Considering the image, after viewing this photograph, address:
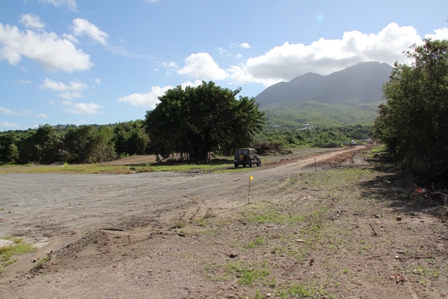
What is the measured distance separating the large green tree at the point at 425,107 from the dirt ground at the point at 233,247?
2.73m

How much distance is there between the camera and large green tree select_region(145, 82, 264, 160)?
3794 cm

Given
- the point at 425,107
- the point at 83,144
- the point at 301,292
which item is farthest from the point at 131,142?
the point at 301,292

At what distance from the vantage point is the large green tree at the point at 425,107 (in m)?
14.8

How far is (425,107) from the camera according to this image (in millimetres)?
15148

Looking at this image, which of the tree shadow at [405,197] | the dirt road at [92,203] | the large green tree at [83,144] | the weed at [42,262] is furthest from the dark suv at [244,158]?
the large green tree at [83,144]

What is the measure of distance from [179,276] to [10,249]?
4465 millimetres

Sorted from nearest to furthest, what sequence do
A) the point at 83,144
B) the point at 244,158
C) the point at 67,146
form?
the point at 244,158 < the point at 67,146 < the point at 83,144

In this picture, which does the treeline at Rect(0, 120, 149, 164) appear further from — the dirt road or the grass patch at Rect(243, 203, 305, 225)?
the grass patch at Rect(243, 203, 305, 225)

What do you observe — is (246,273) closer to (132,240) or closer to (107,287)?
(107,287)

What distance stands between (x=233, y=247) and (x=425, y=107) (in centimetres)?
1301

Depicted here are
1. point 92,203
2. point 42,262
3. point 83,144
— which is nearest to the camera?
point 42,262

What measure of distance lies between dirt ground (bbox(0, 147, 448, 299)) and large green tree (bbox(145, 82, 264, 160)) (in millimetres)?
24891

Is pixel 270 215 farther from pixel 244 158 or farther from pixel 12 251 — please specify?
pixel 244 158

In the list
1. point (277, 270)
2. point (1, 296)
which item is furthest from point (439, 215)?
point (1, 296)
